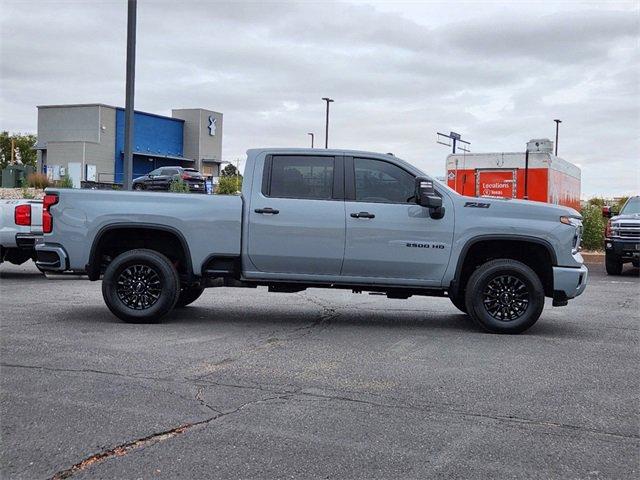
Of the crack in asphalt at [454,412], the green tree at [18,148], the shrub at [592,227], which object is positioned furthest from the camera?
the green tree at [18,148]

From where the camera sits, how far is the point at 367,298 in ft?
37.3

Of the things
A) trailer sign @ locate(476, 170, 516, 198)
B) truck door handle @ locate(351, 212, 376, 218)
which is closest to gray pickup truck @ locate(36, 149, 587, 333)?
truck door handle @ locate(351, 212, 376, 218)

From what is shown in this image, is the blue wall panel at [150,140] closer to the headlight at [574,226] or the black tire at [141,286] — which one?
the black tire at [141,286]

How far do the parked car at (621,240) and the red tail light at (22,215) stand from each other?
39.0 feet

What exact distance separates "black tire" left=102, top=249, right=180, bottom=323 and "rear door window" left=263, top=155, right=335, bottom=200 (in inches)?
57.2

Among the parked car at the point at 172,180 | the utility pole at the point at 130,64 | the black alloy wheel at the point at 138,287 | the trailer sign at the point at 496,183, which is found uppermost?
the utility pole at the point at 130,64

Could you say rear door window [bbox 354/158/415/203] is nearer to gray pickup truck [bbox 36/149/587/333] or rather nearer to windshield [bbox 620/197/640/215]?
gray pickup truck [bbox 36/149/587/333]

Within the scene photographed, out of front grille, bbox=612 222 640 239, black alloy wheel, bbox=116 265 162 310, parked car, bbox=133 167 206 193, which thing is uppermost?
parked car, bbox=133 167 206 193

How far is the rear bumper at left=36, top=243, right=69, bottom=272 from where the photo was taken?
8.35 m

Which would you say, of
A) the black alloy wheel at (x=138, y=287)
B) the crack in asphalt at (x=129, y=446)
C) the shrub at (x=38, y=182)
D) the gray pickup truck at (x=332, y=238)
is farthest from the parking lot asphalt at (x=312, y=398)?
the shrub at (x=38, y=182)

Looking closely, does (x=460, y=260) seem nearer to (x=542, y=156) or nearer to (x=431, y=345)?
(x=431, y=345)

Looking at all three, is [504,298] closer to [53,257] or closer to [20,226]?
[53,257]

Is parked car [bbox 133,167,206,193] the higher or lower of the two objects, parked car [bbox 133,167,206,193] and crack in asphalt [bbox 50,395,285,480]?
the higher

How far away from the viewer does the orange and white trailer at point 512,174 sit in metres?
17.9
